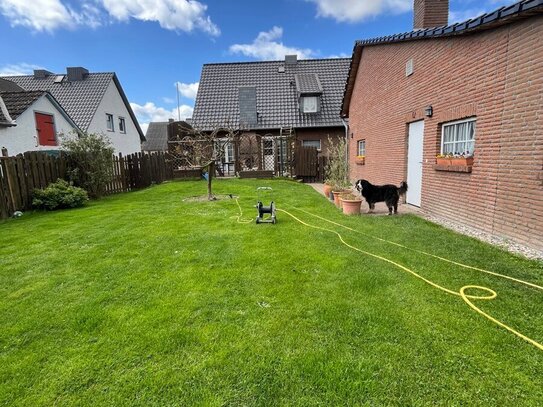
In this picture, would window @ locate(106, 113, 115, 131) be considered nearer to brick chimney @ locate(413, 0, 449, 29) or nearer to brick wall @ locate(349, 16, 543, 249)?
brick wall @ locate(349, 16, 543, 249)

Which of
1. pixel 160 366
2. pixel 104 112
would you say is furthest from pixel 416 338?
pixel 104 112

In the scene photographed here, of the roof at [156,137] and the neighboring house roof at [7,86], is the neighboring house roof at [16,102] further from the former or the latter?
the roof at [156,137]

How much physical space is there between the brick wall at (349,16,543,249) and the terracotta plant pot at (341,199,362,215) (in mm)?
1594

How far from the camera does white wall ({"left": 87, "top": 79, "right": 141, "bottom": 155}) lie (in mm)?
19031

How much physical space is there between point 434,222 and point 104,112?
2058 cm

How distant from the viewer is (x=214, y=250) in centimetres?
444

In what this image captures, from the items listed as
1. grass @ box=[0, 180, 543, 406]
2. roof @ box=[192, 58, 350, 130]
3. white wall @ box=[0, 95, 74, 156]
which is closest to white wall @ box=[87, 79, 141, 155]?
white wall @ box=[0, 95, 74, 156]

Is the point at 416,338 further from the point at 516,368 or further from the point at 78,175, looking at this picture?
the point at 78,175

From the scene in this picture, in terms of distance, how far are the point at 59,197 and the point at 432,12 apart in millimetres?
11361

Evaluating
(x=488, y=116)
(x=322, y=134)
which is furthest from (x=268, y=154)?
(x=488, y=116)

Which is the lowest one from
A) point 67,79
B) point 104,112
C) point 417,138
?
point 417,138

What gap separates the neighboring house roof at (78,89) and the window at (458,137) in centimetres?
1880

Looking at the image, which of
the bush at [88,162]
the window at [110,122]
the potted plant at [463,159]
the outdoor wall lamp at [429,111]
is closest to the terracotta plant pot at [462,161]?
the potted plant at [463,159]

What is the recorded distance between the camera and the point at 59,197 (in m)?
8.17
